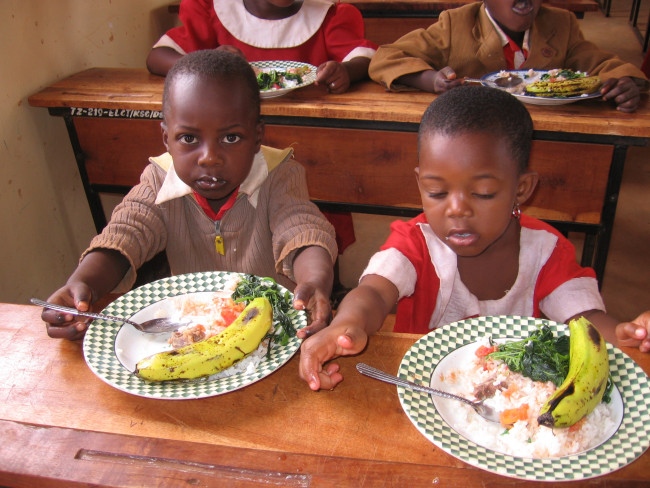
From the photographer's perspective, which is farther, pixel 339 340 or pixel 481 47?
pixel 481 47

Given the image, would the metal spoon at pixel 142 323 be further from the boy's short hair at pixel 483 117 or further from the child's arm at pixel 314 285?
the boy's short hair at pixel 483 117

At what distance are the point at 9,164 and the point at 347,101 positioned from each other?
1.54 m

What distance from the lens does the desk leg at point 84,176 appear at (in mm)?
2693

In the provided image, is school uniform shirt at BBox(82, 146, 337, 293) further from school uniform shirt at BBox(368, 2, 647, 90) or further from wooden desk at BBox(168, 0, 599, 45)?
wooden desk at BBox(168, 0, 599, 45)

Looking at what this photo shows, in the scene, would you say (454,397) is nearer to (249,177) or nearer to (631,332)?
(631,332)

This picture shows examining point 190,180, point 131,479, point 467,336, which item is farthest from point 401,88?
point 131,479

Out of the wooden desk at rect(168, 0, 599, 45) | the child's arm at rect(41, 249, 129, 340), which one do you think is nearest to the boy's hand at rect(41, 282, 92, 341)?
the child's arm at rect(41, 249, 129, 340)

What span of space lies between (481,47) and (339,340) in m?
2.19

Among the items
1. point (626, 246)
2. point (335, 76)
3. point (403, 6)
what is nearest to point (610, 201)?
point (335, 76)

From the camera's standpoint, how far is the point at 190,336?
1.20 m

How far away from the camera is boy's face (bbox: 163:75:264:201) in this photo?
1.48 m

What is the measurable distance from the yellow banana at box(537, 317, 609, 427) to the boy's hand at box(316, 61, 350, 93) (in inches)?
72.1

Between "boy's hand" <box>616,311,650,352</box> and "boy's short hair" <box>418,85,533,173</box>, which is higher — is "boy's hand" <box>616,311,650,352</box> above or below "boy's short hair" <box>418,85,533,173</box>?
below

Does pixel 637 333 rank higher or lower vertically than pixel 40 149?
higher
